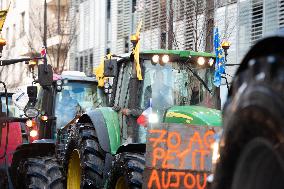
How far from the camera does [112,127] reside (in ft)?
31.3

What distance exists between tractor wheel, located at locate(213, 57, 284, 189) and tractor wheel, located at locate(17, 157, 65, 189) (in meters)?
6.61

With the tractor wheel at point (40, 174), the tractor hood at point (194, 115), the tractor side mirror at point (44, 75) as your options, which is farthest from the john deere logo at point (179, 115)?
the tractor side mirror at point (44, 75)

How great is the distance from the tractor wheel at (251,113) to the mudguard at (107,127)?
5.55 metres

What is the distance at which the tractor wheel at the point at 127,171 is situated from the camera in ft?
26.2

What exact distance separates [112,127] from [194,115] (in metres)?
1.52

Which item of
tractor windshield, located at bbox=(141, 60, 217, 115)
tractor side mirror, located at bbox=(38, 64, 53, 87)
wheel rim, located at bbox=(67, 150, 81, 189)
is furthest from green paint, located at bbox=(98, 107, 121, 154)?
tractor side mirror, located at bbox=(38, 64, 53, 87)

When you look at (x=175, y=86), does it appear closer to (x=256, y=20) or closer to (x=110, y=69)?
(x=110, y=69)

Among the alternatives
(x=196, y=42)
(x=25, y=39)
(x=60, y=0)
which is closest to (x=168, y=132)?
(x=196, y=42)

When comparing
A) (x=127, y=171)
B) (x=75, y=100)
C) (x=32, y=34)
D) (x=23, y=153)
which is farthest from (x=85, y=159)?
(x=32, y=34)

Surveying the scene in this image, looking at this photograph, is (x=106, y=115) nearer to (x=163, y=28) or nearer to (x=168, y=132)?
(x=168, y=132)

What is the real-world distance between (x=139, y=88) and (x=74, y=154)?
1.60 meters

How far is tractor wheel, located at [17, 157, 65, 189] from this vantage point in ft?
33.5

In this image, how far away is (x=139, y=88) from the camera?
9242 millimetres

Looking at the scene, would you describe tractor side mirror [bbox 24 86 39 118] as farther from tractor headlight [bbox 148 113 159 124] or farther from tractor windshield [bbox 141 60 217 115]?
tractor headlight [bbox 148 113 159 124]
